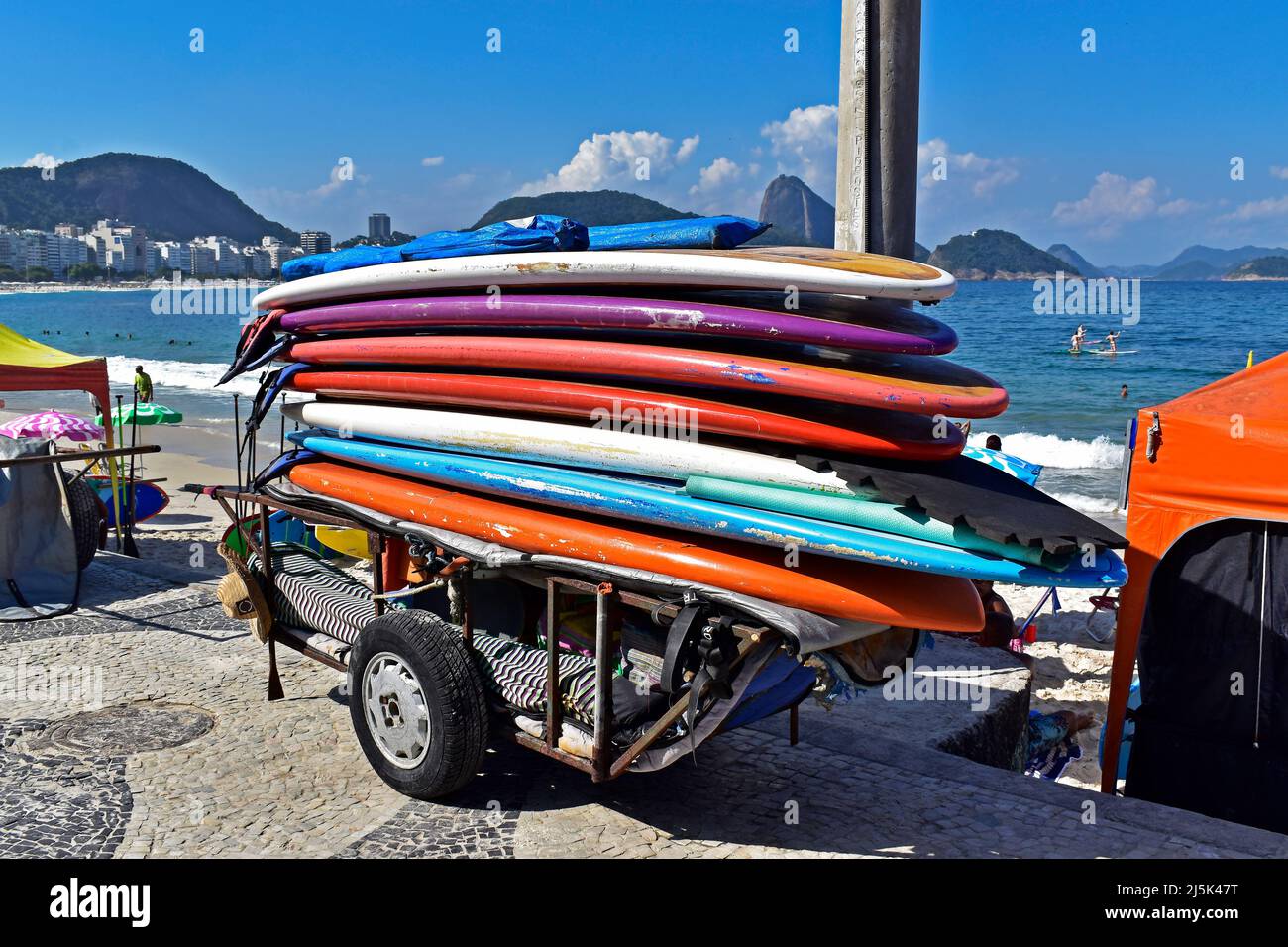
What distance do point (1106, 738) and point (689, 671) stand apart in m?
3.30

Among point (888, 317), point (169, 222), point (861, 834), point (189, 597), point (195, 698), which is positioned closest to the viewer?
point (888, 317)

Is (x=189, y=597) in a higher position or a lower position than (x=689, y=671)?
lower

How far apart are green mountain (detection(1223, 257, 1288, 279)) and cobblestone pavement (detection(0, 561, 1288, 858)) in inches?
5812

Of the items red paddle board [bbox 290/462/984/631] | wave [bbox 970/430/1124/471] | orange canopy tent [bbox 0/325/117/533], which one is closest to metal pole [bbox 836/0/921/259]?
red paddle board [bbox 290/462/984/631]

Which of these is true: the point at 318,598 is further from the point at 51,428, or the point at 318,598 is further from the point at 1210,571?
the point at 51,428

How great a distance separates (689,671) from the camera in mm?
4359

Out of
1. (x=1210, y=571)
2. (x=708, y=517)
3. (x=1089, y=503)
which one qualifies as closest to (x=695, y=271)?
(x=708, y=517)

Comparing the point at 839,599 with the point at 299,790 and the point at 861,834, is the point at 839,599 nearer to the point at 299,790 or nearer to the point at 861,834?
the point at 861,834

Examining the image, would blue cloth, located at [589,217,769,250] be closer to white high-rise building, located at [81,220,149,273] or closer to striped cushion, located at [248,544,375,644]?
striped cushion, located at [248,544,375,644]

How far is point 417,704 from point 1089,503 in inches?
768

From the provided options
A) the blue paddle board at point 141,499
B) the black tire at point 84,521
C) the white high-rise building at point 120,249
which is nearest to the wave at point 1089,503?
the blue paddle board at point 141,499

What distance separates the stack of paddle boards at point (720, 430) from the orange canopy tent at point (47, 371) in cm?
810

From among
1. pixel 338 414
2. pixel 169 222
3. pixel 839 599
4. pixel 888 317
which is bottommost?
pixel 839 599
